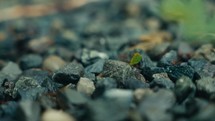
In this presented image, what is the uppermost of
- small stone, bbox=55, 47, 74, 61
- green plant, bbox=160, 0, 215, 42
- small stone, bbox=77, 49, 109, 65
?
green plant, bbox=160, 0, 215, 42

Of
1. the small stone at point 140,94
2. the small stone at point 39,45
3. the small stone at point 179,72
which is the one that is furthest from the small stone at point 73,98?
the small stone at point 39,45

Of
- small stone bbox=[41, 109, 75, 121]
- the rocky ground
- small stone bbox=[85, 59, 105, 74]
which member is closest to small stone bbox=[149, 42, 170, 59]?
the rocky ground

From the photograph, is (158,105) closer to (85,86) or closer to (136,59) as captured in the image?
(85,86)

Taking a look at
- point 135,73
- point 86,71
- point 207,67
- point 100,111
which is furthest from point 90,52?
point 100,111

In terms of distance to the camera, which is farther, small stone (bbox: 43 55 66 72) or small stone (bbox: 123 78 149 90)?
small stone (bbox: 43 55 66 72)

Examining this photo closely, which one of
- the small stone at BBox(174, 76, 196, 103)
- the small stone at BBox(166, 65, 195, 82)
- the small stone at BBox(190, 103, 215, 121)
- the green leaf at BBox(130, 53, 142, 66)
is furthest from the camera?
the green leaf at BBox(130, 53, 142, 66)

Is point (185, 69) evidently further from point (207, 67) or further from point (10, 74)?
point (10, 74)

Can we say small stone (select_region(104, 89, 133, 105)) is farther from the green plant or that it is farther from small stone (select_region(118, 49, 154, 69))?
the green plant

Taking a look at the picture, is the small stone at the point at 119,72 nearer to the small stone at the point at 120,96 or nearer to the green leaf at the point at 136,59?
the green leaf at the point at 136,59
